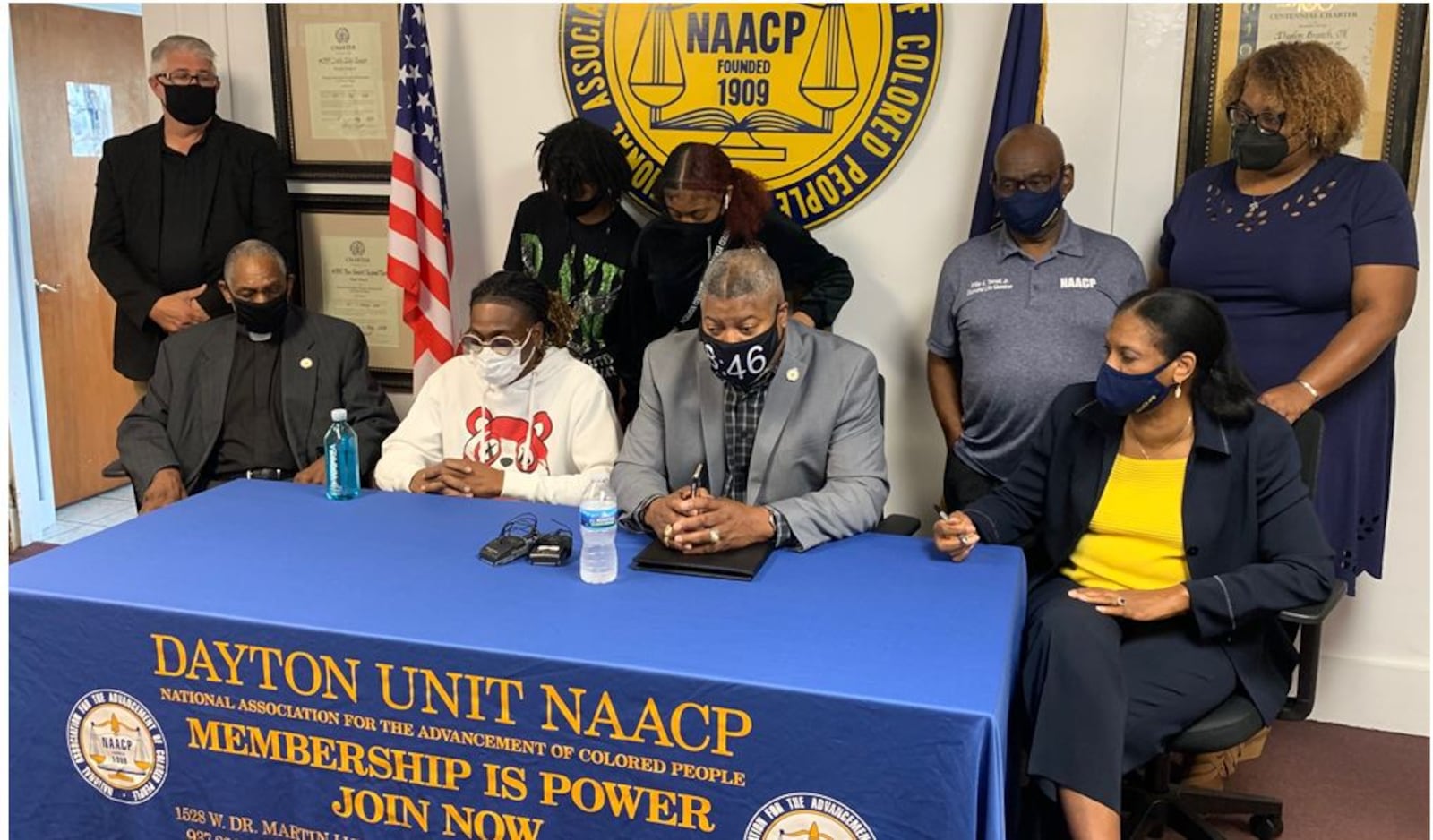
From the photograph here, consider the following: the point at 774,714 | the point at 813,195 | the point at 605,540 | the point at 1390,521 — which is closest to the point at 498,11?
the point at 813,195

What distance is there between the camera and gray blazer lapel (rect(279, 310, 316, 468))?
10.4 feet

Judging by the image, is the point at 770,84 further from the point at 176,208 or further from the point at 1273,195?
the point at 176,208

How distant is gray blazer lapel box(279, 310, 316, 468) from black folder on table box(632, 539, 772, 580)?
1.40 metres

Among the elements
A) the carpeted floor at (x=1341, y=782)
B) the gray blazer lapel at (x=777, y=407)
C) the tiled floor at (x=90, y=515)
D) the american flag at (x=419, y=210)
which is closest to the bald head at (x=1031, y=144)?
the gray blazer lapel at (x=777, y=407)

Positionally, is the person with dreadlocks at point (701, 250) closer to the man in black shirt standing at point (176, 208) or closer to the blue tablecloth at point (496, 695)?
the blue tablecloth at point (496, 695)

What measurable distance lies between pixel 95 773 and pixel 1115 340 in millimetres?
1947

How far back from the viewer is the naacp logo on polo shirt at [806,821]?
163cm

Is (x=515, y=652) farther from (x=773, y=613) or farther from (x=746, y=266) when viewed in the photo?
(x=746, y=266)

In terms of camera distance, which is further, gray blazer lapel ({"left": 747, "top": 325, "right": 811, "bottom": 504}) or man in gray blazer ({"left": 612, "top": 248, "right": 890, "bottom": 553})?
gray blazer lapel ({"left": 747, "top": 325, "right": 811, "bottom": 504})

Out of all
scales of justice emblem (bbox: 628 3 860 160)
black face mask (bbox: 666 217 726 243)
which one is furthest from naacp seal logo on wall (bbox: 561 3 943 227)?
black face mask (bbox: 666 217 726 243)

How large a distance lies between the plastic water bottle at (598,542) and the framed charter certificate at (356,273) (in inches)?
80.4

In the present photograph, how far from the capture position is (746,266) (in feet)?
7.59

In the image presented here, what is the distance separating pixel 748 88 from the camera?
11.1ft

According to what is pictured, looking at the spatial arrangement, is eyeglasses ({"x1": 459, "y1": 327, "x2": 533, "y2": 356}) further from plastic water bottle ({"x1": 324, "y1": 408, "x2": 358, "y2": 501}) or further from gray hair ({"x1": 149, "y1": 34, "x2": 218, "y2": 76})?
gray hair ({"x1": 149, "y1": 34, "x2": 218, "y2": 76})
